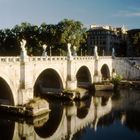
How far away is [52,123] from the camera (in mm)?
38125

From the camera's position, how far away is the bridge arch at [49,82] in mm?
50969

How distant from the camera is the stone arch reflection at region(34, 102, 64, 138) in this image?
1377 inches

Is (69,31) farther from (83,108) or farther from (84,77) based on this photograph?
(83,108)

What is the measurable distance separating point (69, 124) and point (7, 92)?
8.26 meters

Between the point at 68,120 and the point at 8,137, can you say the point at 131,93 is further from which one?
the point at 8,137

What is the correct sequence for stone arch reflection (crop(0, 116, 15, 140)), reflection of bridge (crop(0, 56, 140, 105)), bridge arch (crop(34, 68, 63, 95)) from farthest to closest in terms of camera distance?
bridge arch (crop(34, 68, 63, 95))
reflection of bridge (crop(0, 56, 140, 105))
stone arch reflection (crop(0, 116, 15, 140))

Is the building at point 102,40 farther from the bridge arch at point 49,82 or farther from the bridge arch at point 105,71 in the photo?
the bridge arch at point 49,82

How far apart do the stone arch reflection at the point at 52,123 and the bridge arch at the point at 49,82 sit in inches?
217

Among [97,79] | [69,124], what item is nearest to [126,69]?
Answer: [97,79]

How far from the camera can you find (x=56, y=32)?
76.8 m

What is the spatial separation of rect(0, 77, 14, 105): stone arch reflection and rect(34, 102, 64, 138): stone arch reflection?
519 cm

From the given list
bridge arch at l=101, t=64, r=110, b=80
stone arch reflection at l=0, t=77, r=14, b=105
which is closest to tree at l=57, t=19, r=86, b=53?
bridge arch at l=101, t=64, r=110, b=80

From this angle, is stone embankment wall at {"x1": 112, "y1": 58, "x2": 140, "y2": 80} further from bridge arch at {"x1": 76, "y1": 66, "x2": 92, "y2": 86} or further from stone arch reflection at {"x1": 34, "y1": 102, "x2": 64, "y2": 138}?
stone arch reflection at {"x1": 34, "y1": 102, "x2": 64, "y2": 138}

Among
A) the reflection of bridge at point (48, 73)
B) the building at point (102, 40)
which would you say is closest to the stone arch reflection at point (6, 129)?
the reflection of bridge at point (48, 73)
